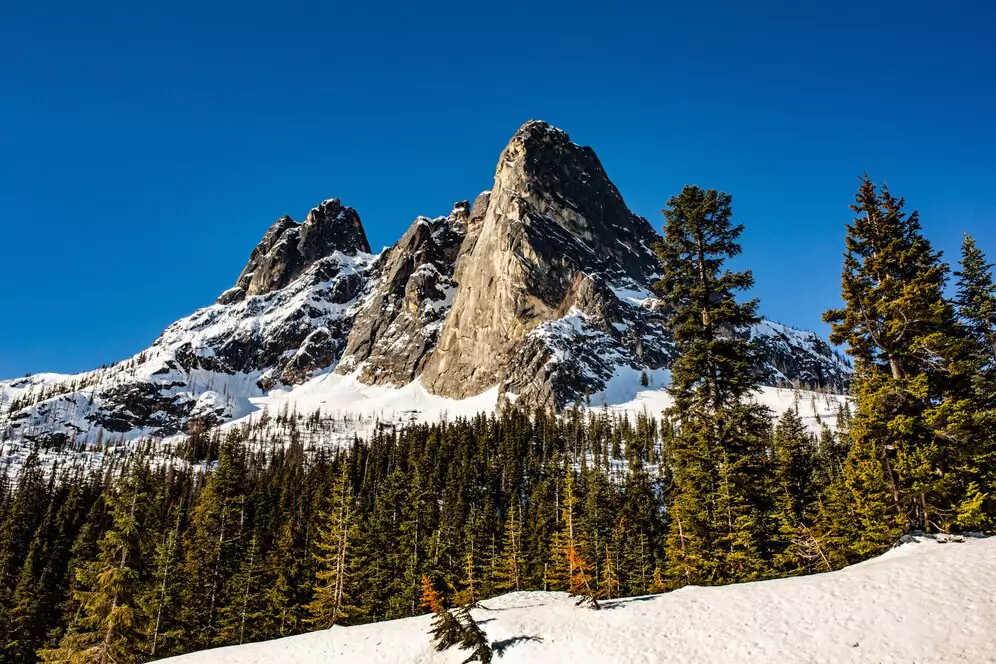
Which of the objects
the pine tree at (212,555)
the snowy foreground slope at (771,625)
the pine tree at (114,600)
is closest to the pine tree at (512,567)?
the pine tree at (212,555)

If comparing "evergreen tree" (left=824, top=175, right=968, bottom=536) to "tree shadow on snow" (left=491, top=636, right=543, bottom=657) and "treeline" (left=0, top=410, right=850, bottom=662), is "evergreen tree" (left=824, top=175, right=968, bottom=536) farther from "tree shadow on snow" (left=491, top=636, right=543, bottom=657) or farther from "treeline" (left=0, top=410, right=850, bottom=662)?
"tree shadow on snow" (left=491, top=636, right=543, bottom=657)

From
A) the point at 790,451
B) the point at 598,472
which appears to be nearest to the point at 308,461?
the point at 598,472

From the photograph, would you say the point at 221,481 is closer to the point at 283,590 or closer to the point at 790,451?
the point at 283,590

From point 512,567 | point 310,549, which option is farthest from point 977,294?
point 310,549

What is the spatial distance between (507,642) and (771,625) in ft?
22.1

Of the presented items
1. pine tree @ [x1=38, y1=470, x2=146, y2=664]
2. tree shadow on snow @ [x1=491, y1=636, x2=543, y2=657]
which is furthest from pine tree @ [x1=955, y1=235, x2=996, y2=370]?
pine tree @ [x1=38, y1=470, x2=146, y2=664]

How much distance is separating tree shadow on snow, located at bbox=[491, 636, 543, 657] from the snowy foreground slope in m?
0.03

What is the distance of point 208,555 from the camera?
48.2m

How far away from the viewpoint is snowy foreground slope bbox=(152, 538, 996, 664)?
11.7 metres

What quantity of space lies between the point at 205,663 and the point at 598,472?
76.0 metres

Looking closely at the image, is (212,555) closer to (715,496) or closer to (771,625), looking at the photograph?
(715,496)

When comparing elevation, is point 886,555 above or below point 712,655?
above

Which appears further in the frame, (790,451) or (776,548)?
(790,451)

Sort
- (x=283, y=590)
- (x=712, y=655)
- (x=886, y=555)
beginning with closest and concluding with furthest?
(x=712, y=655) < (x=886, y=555) < (x=283, y=590)
